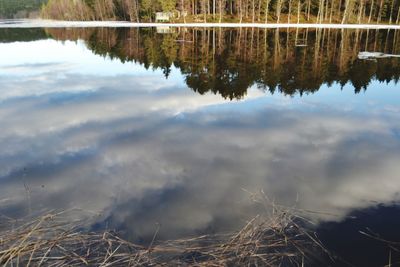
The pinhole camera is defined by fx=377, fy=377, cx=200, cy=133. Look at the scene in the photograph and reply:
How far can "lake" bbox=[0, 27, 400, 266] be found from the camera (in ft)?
37.7

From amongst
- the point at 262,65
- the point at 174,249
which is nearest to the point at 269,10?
the point at 262,65

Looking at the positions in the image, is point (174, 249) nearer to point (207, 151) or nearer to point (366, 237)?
point (366, 237)

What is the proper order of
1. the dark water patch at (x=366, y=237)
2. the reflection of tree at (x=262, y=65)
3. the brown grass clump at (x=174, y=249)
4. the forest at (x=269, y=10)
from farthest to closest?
1. the forest at (x=269, y=10)
2. the reflection of tree at (x=262, y=65)
3. the dark water patch at (x=366, y=237)
4. the brown grass clump at (x=174, y=249)

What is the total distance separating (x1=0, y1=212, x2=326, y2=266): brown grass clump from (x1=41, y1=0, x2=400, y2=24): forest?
115357 millimetres

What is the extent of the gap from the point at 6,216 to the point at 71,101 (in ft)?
50.3

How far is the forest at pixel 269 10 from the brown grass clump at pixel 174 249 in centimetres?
11536

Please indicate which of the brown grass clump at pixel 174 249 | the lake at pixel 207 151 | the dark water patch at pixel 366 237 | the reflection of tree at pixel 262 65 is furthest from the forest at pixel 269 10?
the brown grass clump at pixel 174 249

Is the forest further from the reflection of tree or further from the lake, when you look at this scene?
the lake

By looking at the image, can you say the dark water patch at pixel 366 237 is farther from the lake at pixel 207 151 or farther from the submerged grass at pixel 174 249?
the submerged grass at pixel 174 249

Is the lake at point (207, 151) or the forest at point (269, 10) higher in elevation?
the forest at point (269, 10)

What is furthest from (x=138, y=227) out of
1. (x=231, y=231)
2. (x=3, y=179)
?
(x=3, y=179)

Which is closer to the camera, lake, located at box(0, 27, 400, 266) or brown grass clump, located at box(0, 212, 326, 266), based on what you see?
brown grass clump, located at box(0, 212, 326, 266)

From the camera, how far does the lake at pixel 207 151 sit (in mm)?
11484

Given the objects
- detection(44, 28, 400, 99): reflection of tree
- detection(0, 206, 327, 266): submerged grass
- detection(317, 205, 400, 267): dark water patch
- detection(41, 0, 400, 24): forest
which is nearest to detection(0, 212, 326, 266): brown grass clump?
detection(0, 206, 327, 266): submerged grass
